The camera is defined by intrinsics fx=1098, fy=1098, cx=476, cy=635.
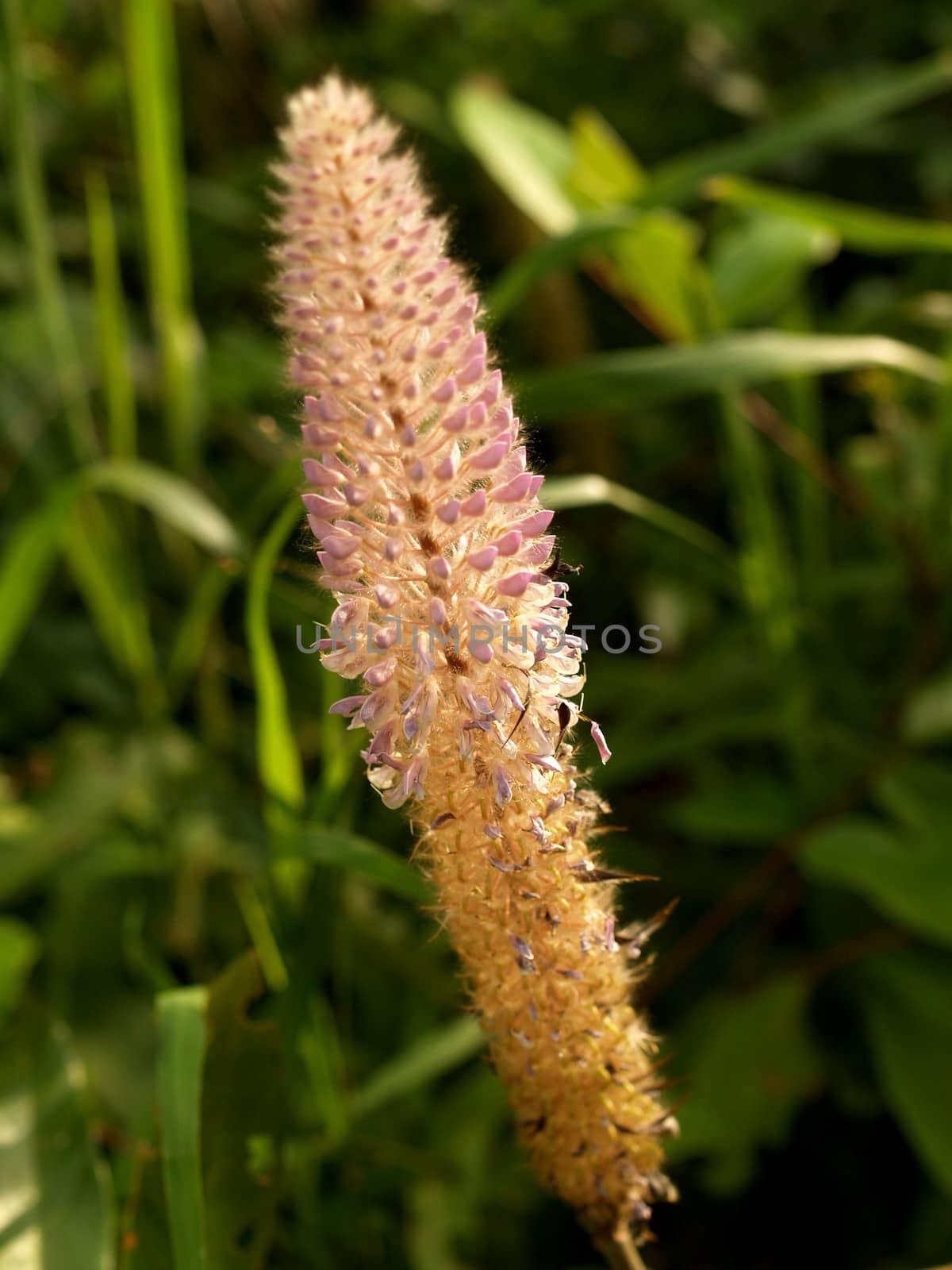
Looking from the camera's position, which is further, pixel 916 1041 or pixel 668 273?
pixel 668 273

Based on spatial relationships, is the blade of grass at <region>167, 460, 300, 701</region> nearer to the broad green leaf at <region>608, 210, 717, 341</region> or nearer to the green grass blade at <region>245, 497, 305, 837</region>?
the green grass blade at <region>245, 497, 305, 837</region>

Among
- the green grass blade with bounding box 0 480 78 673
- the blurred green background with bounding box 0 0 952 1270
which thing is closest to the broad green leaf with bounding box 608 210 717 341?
the blurred green background with bounding box 0 0 952 1270

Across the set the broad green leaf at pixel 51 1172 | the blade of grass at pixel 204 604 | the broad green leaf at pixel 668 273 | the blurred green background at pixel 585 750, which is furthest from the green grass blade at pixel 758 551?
the broad green leaf at pixel 51 1172

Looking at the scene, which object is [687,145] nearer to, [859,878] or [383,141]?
[859,878]

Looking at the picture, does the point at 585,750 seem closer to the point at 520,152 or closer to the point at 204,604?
the point at 204,604

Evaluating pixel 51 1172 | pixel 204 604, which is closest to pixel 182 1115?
pixel 51 1172

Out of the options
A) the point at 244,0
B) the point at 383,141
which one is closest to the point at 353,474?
Answer: the point at 383,141
